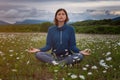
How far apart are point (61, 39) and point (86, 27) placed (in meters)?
2.77

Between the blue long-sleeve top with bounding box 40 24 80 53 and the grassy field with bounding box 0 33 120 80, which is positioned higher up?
the blue long-sleeve top with bounding box 40 24 80 53

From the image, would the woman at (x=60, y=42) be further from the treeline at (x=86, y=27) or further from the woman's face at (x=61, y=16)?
the treeline at (x=86, y=27)

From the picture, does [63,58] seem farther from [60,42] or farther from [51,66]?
[51,66]

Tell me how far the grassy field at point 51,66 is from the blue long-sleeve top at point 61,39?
318 mm

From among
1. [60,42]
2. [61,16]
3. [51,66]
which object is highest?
[61,16]

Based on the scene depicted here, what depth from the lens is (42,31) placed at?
873 cm

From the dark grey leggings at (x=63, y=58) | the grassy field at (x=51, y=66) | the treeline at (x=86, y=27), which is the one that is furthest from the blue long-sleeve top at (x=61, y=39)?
the treeline at (x=86, y=27)

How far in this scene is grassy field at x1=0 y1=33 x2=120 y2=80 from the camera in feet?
20.0

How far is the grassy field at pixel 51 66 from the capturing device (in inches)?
240

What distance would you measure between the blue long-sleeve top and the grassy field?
12.5 inches

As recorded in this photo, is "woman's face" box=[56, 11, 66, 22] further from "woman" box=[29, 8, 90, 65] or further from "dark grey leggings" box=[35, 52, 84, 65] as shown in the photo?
"dark grey leggings" box=[35, 52, 84, 65]

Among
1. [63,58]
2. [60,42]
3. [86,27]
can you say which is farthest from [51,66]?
[86,27]

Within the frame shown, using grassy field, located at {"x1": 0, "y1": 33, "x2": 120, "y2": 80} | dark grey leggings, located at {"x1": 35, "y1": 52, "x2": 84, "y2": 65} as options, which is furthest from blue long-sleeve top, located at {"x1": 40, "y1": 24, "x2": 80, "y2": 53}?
grassy field, located at {"x1": 0, "y1": 33, "x2": 120, "y2": 80}

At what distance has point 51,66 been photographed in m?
6.62
